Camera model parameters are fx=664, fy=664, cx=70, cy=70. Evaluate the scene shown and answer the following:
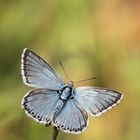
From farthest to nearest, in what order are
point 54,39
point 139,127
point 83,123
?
point 54,39 < point 139,127 < point 83,123

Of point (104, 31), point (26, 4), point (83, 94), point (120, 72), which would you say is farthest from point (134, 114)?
point (83, 94)

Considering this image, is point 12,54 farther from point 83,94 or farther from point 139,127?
point 83,94

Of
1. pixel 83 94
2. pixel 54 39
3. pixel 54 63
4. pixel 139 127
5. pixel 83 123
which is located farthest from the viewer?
pixel 54 39

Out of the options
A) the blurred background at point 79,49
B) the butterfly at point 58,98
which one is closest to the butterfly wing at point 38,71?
the butterfly at point 58,98

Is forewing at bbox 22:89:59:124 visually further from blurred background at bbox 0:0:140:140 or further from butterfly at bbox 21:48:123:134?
blurred background at bbox 0:0:140:140

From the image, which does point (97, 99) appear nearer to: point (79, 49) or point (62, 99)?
point (62, 99)

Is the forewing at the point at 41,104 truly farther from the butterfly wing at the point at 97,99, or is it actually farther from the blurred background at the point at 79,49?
the blurred background at the point at 79,49

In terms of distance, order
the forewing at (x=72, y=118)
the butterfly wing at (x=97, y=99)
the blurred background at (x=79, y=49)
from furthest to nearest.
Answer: the blurred background at (x=79, y=49)
the butterfly wing at (x=97, y=99)
the forewing at (x=72, y=118)
